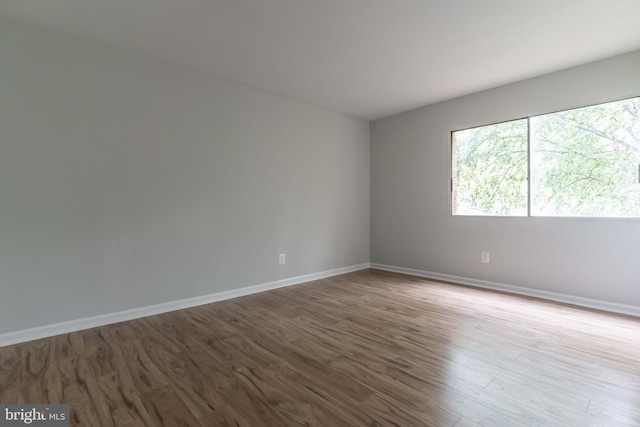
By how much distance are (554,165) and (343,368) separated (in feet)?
10.3

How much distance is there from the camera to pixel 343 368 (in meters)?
1.75

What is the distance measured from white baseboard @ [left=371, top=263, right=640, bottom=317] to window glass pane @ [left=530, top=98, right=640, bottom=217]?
87 centimetres

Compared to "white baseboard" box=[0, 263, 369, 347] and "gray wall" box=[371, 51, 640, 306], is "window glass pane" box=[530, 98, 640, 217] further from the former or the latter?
"white baseboard" box=[0, 263, 369, 347]

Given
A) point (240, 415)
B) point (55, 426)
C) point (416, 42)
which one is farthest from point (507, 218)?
point (55, 426)

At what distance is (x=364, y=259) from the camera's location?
478 cm

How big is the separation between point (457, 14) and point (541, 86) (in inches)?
68.7

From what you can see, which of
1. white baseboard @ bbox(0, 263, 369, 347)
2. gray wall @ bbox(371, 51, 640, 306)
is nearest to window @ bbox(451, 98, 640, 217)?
gray wall @ bbox(371, 51, 640, 306)

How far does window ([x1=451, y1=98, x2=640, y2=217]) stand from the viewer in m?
2.71

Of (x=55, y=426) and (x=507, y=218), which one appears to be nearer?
(x=55, y=426)

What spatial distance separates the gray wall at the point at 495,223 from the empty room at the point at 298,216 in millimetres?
24

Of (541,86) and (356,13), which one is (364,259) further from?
(356,13)

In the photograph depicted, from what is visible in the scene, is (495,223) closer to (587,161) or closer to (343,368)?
(587,161)

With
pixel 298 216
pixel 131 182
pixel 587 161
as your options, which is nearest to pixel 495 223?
pixel 587 161

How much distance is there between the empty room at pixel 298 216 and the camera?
1.58 m
